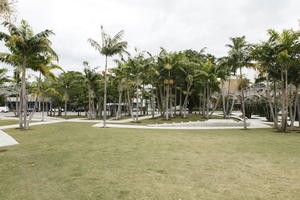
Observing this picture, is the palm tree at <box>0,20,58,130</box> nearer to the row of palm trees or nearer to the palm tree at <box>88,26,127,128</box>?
the row of palm trees

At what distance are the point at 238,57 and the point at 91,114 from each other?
20910 millimetres

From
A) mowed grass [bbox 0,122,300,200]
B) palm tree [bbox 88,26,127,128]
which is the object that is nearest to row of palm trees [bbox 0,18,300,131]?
palm tree [bbox 88,26,127,128]

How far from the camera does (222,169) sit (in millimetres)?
5188

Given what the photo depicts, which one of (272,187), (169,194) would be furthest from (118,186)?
(272,187)

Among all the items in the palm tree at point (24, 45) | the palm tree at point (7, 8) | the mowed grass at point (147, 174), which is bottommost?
the mowed grass at point (147, 174)

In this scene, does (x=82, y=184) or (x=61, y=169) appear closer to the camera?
(x=82, y=184)

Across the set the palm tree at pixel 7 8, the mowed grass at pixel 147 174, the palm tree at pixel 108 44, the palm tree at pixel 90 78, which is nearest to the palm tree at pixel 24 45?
the palm tree at pixel 108 44

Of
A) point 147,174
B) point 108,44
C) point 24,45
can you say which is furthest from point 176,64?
point 147,174

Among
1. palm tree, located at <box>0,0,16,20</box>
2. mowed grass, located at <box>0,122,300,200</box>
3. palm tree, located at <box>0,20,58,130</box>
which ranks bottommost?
mowed grass, located at <box>0,122,300,200</box>

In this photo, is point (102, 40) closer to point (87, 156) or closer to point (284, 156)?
point (87, 156)

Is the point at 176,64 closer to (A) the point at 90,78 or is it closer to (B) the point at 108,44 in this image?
(B) the point at 108,44

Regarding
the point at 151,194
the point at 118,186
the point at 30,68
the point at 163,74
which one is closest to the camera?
the point at 151,194

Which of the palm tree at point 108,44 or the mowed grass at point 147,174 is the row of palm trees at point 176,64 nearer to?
the palm tree at point 108,44

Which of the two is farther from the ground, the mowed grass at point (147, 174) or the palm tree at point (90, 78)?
the palm tree at point (90, 78)
